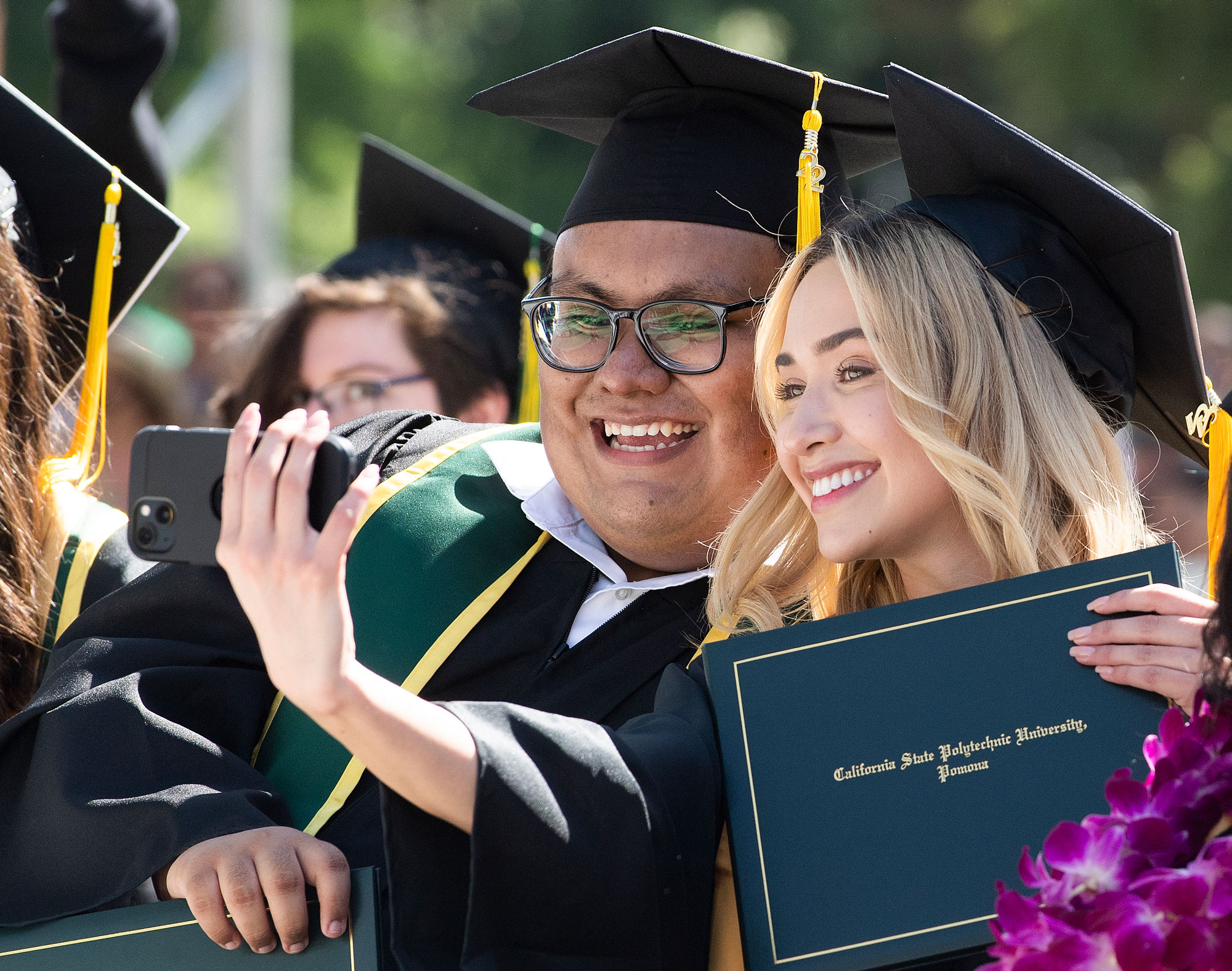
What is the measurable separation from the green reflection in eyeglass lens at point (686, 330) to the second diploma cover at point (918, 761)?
0.86 m

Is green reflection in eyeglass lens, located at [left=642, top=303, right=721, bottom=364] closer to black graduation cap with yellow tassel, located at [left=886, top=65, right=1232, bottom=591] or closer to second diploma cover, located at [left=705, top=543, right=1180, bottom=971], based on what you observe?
black graduation cap with yellow tassel, located at [left=886, top=65, right=1232, bottom=591]

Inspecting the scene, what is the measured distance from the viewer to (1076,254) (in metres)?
2.27

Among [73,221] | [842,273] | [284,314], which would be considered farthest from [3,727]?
[284,314]

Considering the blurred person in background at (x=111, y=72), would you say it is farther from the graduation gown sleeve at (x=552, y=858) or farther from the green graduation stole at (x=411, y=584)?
the graduation gown sleeve at (x=552, y=858)

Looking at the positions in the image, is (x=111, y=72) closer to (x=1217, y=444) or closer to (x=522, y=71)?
(x=1217, y=444)

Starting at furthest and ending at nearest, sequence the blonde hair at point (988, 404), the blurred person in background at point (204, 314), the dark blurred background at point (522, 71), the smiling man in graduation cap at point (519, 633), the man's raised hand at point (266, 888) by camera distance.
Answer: the dark blurred background at point (522, 71)
the blurred person in background at point (204, 314)
the blonde hair at point (988, 404)
the man's raised hand at point (266, 888)
the smiling man in graduation cap at point (519, 633)

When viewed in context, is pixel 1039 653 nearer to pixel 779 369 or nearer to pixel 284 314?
pixel 779 369

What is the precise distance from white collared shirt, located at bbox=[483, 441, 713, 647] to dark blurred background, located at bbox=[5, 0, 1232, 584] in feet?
22.7

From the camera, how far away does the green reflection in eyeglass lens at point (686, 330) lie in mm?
2721

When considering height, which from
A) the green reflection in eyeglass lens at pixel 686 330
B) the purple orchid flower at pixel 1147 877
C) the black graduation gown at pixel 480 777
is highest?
the green reflection in eyeglass lens at pixel 686 330

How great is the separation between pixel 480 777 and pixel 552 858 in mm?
137

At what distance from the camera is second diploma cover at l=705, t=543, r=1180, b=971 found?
1.84 m

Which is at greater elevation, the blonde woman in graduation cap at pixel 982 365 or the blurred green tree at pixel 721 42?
the blurred green tree at pixel 721 42

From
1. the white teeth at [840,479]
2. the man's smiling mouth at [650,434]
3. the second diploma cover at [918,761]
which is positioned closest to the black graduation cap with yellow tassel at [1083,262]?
the white teeth at [840,479]
